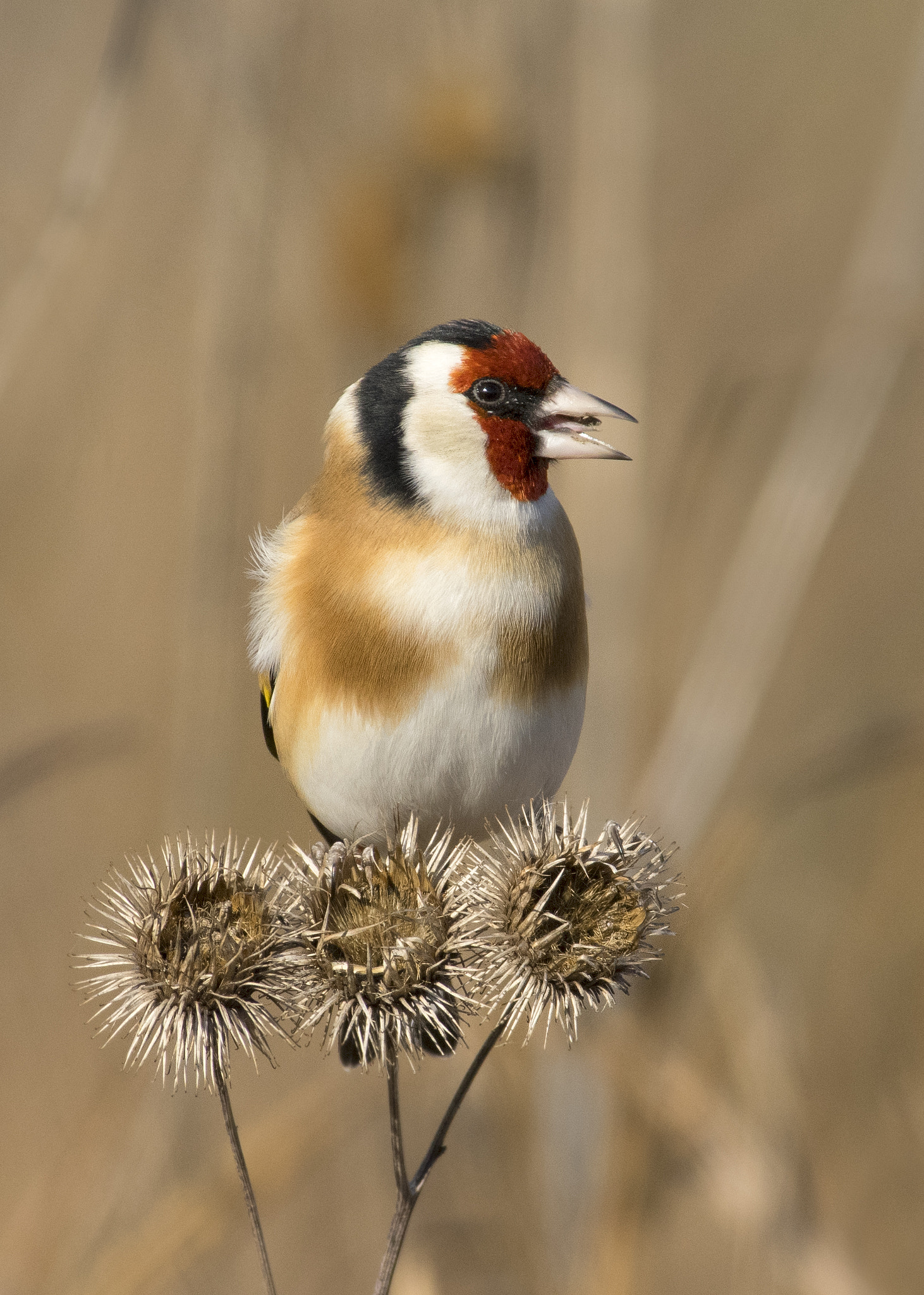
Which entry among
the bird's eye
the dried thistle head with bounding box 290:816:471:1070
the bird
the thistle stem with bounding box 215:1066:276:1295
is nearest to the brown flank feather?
the bird

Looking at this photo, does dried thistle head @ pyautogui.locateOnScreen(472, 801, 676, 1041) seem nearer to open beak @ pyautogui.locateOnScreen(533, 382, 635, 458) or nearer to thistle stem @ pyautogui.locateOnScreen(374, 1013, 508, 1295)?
thistle stem @ pyautogui.locateOnScreen(374, 1013, 508, 1295)

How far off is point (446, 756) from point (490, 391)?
84cm

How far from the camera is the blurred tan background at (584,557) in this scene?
321 cm

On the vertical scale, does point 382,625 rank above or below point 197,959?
above

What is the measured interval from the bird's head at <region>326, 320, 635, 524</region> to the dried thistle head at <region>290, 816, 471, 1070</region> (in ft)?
2.76

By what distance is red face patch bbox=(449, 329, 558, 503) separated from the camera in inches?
103

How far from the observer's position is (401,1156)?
1922 millimetres

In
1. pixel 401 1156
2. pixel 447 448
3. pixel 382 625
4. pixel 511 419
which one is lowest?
pixel 401 1156

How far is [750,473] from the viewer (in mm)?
5785

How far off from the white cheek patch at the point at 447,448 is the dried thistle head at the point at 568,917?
777mm

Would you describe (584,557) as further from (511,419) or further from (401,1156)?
(401,1156)

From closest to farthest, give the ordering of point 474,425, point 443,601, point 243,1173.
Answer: point 243,1173
point 443,601
point 474,425

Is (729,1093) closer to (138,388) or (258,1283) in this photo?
(258,1283)

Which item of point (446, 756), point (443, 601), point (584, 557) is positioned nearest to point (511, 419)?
point (443, 601)
